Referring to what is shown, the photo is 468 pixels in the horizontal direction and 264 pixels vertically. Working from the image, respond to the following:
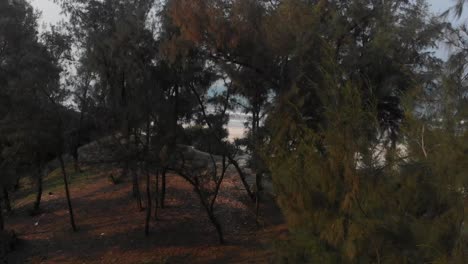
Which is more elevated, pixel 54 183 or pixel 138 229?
pixel 54 183

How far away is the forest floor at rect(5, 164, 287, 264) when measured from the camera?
436 inches

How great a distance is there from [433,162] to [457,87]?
1040mm

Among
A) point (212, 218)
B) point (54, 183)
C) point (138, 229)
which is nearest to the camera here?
point (212, 218)

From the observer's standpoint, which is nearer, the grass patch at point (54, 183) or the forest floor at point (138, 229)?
the forest floor at point (138, 229)

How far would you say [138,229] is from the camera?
497 inches

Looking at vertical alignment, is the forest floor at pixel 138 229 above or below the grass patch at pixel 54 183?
below

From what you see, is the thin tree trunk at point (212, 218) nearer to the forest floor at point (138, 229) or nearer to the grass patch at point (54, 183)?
A: the forest floor at point (138, 229)

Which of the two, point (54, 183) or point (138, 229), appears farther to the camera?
point (54, 183)

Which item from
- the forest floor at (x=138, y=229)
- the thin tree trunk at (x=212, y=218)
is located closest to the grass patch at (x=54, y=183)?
the forest floor at (x=138, y=229)

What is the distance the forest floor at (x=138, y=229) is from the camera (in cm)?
1106

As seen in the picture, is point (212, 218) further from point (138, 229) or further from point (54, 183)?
point (54, 183)

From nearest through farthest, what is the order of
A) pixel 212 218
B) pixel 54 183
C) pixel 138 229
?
pixel 212 218 → pixel 138 229 → pixel 54 183

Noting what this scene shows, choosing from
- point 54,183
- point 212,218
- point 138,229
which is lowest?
point 138,229

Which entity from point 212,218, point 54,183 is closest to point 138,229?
point 212,218
